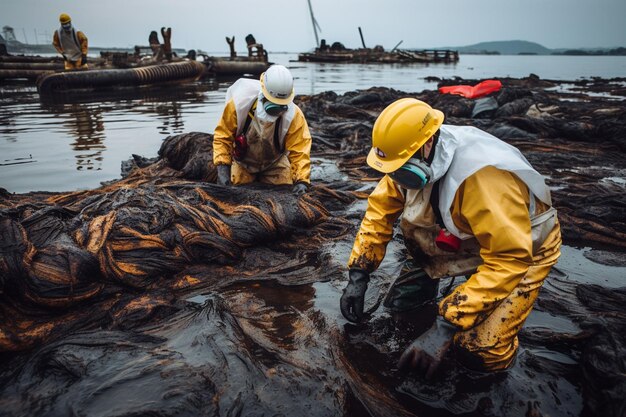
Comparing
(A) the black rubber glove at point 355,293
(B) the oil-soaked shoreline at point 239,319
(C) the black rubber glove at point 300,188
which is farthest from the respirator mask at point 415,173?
(C) the black rubber glove at point 300,188

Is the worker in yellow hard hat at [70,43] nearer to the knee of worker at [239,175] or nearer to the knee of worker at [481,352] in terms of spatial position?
the knee of worker at [239,175]

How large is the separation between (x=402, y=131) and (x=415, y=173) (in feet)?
0.77

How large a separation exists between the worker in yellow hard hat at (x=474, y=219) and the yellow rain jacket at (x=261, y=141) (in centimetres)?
248

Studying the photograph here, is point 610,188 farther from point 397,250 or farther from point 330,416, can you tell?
point 330,416

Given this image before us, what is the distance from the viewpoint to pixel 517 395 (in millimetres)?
2094

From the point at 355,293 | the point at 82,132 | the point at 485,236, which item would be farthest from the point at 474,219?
the point at 82,132

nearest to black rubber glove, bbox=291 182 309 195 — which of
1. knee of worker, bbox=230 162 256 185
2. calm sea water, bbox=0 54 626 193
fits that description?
knee of worker, bbox=230 162 256 185

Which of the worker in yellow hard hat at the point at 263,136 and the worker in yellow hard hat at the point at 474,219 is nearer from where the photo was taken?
the worker in yellow hard hat at the point at 474,219

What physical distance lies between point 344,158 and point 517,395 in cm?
568

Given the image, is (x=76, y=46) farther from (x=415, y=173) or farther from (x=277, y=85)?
(x=415, y=173)

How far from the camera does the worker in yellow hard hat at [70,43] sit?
13.9m

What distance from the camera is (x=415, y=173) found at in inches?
81.4

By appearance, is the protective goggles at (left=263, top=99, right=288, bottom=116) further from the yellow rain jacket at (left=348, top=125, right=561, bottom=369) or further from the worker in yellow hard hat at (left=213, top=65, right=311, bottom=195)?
the yellow rain jacket at (left=348, top=125, right=561, bottom=369)

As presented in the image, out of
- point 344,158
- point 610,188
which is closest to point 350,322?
point 610,188
